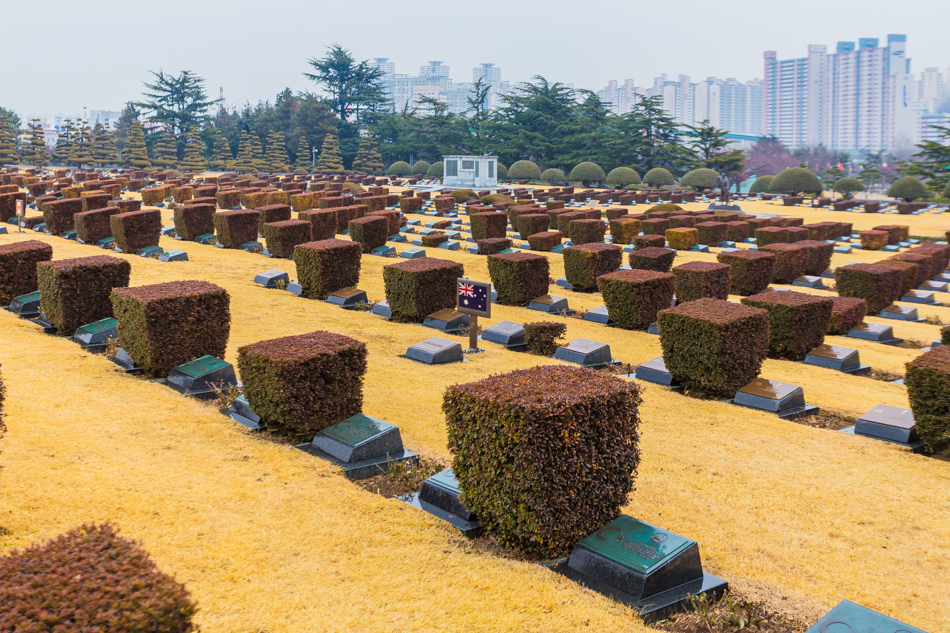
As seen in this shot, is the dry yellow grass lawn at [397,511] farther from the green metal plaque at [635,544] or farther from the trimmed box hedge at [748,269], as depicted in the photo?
the trimmed box hedge at [748,269]

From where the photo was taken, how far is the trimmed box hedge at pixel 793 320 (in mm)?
13750

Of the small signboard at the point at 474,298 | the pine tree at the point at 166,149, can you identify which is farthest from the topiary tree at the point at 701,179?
the pine tree at the point at 166,149

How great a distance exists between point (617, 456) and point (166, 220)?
28.6 meters

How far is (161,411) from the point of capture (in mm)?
8516

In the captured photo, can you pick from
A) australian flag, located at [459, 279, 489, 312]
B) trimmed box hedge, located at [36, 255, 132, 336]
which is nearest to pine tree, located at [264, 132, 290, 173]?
trimmed box hedge, located at [36, 255, 132, 336]

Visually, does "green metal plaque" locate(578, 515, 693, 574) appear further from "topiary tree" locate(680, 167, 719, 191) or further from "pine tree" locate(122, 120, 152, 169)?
"pine tree" locate(122, 120, 152, 169)

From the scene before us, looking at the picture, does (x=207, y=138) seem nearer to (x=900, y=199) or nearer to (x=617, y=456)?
(x=900, y=199)

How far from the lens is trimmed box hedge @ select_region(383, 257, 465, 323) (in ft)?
49.5

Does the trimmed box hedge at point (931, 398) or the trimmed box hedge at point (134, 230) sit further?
the trimmed box hedge at point (134, 230)

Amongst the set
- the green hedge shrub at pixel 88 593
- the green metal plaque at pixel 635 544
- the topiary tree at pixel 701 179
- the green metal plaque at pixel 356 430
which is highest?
the topiary tree at pixel 701 179

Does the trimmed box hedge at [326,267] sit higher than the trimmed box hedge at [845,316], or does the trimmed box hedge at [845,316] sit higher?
the trimmed box hedge at [326,267]

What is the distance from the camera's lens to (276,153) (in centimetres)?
8550

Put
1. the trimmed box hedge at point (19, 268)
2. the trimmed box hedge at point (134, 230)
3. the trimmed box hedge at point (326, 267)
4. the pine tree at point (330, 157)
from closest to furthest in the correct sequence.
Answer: the trimmed box hedge at point (19, 268) < the trimmed box hedge at point (326, 267) < the trimmed box hedge at point (134, 230) < the pine tree at point (330, 157)

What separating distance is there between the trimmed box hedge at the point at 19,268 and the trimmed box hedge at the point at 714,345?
11321 millimetres
